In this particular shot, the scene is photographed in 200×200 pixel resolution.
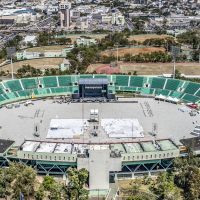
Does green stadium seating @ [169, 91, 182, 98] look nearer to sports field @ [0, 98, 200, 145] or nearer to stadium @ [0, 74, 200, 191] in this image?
stadium @ [0, 74, 200, 191]

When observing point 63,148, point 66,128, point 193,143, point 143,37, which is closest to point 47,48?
point 143,37

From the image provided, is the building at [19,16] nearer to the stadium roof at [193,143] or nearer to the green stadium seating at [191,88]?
the green stadium seating at [191,88]

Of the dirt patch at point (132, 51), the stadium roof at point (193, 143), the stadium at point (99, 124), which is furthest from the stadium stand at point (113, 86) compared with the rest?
the dirt patch at point (132, 51)

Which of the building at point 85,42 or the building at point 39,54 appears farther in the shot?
the building at point 85,42

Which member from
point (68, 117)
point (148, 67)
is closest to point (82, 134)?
point (68, 117)

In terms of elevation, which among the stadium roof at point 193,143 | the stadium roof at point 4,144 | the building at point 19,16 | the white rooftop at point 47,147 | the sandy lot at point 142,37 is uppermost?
the stadium roof at point 193,143

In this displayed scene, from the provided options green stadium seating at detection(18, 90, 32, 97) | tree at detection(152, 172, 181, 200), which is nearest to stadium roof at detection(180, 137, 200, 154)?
tree at detection(152, 172, 181, 200)

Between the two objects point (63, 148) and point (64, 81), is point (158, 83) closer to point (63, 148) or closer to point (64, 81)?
point (64, 81)

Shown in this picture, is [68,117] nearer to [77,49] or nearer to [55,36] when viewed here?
[77,49]
